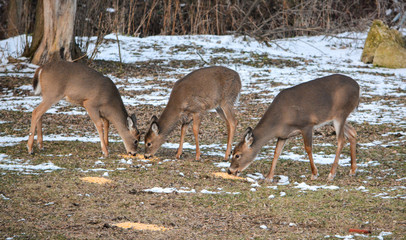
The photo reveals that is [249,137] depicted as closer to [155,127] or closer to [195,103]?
[195,103]

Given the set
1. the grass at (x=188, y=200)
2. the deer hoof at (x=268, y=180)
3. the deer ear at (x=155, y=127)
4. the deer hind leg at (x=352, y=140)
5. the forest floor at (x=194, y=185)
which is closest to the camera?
the grass at (x=188, y=200)

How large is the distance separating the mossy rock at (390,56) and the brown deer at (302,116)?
12.2 m

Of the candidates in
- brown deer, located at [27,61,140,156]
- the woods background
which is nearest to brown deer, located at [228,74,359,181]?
brown deer, located at [27,61,140,156]

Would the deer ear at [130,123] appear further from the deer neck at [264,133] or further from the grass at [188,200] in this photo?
the deer neck at [264,133]

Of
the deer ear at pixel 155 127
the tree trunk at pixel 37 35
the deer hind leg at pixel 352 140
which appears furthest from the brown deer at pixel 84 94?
the tree trunk at pixel 37 35

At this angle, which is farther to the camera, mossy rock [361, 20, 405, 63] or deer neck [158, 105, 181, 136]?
mossy rock [361, 20, 405, 63]

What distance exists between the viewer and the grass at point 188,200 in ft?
18.4

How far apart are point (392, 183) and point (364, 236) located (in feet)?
8.52

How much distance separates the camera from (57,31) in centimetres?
1727

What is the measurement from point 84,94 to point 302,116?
380cm

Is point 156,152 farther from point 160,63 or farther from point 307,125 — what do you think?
point 160,63

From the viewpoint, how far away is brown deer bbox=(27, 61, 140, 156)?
9.73 metres

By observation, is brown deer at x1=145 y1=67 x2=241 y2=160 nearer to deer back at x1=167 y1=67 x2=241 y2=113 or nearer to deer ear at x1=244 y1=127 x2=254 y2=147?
deer back at x1=167 y1=67 x2=241 y2=113

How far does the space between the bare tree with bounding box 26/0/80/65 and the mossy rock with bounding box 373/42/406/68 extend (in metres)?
10.4
